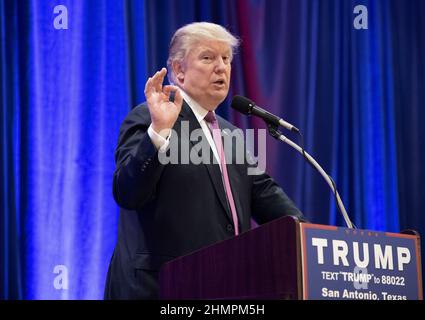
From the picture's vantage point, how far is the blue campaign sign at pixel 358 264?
1.66 meters

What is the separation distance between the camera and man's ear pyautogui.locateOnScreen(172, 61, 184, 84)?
9.00 ft

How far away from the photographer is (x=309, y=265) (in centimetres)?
165

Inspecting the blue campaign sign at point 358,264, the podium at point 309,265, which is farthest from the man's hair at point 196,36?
the blue campaign sign at point 358,264

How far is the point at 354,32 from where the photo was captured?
12.7ft

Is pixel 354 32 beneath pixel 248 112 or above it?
above

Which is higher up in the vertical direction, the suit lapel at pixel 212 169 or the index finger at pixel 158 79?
the index finger at pixel 158 79

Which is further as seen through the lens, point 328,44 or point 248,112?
point 328,44

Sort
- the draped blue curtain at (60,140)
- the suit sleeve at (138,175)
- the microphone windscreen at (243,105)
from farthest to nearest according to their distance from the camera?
the draped blue curtain at (60,140), the microphone windscreen at (243,105), the suit sleeve at (138,175)

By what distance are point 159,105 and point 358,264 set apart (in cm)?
80

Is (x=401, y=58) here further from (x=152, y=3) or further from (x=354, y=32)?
(x=152, y=3)

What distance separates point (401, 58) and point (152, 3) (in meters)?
1.39

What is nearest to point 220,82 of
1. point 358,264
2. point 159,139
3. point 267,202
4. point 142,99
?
point 267,202

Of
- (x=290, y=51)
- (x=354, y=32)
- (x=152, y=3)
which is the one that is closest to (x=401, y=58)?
(x=354, y=32)

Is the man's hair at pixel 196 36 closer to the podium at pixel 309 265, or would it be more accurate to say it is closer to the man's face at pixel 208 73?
the man's face at pixel 208 73
